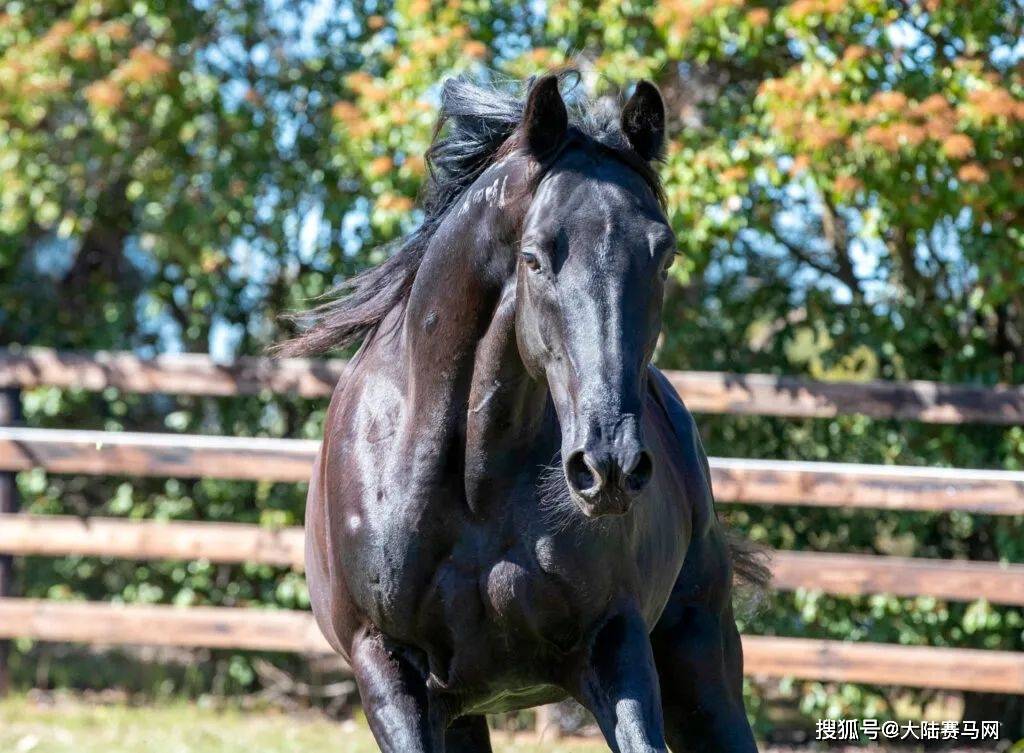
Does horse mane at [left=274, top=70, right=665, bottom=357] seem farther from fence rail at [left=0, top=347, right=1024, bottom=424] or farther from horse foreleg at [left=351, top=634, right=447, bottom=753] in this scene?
fence rail at [left=0, top=347, right=1024, bottom=424]

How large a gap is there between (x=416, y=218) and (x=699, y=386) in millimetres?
1647

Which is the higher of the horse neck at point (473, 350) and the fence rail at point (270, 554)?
the horse neck at point (473, 350)

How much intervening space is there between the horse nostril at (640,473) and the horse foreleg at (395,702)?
897mm

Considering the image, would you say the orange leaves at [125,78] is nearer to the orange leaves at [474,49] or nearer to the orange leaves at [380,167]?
the orange leaves at [380,167]

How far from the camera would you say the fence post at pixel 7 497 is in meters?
6.64

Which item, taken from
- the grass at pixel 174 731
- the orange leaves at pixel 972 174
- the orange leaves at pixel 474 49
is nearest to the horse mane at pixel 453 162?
the grass at pixel 174 731

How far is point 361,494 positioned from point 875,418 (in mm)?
4403

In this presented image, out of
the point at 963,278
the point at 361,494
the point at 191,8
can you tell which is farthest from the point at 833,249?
the point at 361,494

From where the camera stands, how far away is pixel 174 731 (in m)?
5.98

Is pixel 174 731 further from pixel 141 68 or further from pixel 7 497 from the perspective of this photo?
pixel 141 68

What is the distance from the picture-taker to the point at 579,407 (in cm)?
226

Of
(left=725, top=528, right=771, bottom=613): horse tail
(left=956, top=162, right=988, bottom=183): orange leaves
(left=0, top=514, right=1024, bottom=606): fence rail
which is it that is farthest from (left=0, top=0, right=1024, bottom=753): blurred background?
(left=725, top=528, right=771, bottom=613): horse tail

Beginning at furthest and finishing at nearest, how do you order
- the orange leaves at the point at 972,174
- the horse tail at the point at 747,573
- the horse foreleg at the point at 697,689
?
the orange leaves at the point at 972,174 → the horse tail at the point at 747,573 → the horse foreleg at the point at 697,689

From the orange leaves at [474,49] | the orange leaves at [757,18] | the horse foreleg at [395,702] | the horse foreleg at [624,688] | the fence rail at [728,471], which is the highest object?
the orange leaves at [757,18]
